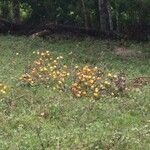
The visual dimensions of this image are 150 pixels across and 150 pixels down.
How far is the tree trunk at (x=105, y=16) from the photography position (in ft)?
84.5

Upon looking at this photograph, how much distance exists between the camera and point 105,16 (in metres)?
26.6

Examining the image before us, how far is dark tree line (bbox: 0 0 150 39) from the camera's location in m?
26.6

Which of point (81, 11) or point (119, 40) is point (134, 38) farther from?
point (81, 11)

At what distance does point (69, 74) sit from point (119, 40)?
28.2 feet

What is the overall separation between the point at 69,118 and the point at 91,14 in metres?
17.1

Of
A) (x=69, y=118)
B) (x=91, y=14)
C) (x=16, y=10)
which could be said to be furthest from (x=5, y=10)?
(x=69, y=118)

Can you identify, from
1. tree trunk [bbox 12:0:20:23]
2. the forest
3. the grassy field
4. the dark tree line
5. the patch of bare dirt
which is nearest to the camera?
the grassy field

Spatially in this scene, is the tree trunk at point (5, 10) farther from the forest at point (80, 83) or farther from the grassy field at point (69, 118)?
the grassy field at point (69, 118)

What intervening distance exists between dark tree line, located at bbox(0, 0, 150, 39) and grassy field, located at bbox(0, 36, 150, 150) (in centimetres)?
863

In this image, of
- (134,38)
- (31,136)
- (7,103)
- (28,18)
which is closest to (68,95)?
(7,103)

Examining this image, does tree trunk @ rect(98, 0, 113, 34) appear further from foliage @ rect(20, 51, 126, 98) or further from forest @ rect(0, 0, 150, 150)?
foliage @ rect(20, 51, 126, 98)

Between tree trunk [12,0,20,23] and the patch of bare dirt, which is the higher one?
tree trunk [12,0,20,23]

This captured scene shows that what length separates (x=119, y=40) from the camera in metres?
24.5

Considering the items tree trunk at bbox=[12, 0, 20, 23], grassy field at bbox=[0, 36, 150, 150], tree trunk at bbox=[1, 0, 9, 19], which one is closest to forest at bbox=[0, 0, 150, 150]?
grassy field at bbox=[0, 36, 150, 150]
